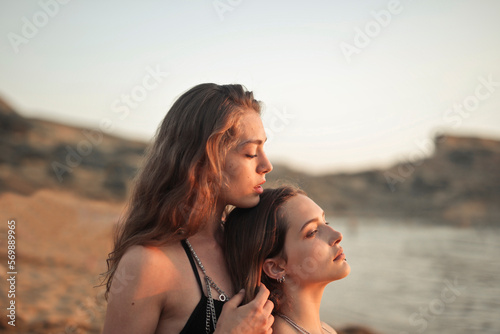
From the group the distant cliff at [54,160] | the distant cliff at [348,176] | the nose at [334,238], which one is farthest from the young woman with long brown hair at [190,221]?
the distant cliff at [54,160]

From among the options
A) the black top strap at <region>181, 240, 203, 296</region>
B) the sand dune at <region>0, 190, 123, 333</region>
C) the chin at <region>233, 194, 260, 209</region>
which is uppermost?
the chin at <region>233, 194, 260, 209</region>

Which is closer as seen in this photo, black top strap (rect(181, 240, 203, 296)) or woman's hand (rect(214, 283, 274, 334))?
woman's hand (rect(214, 283, 274, 334))

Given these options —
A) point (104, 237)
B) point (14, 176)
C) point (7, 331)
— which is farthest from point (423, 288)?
point (14, 176)

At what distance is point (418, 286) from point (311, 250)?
11333 millimetres

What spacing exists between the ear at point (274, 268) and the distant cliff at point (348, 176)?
46.2ft

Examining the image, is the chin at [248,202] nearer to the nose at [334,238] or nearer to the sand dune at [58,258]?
the nose at [334,238]

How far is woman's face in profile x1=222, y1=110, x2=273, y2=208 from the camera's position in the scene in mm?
2373

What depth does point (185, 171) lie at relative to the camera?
2.35 metres

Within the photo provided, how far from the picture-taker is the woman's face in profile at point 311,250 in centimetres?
238

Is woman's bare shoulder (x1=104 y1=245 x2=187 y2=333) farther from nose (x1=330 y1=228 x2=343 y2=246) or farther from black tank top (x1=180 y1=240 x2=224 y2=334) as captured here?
nose (x1=330 y1=228 x2=343 y2=246)

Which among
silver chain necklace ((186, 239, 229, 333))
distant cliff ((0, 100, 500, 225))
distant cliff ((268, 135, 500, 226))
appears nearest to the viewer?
silver chain necklace ((186, 239, 229, 333))

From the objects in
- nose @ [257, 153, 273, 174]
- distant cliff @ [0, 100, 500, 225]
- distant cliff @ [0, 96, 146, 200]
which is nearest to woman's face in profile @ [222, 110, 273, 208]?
nose @ [257, 153, 273, 174]

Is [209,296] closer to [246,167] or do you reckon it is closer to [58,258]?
[246,167]

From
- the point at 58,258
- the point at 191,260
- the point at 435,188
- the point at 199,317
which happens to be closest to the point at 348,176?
the point at 435,188
